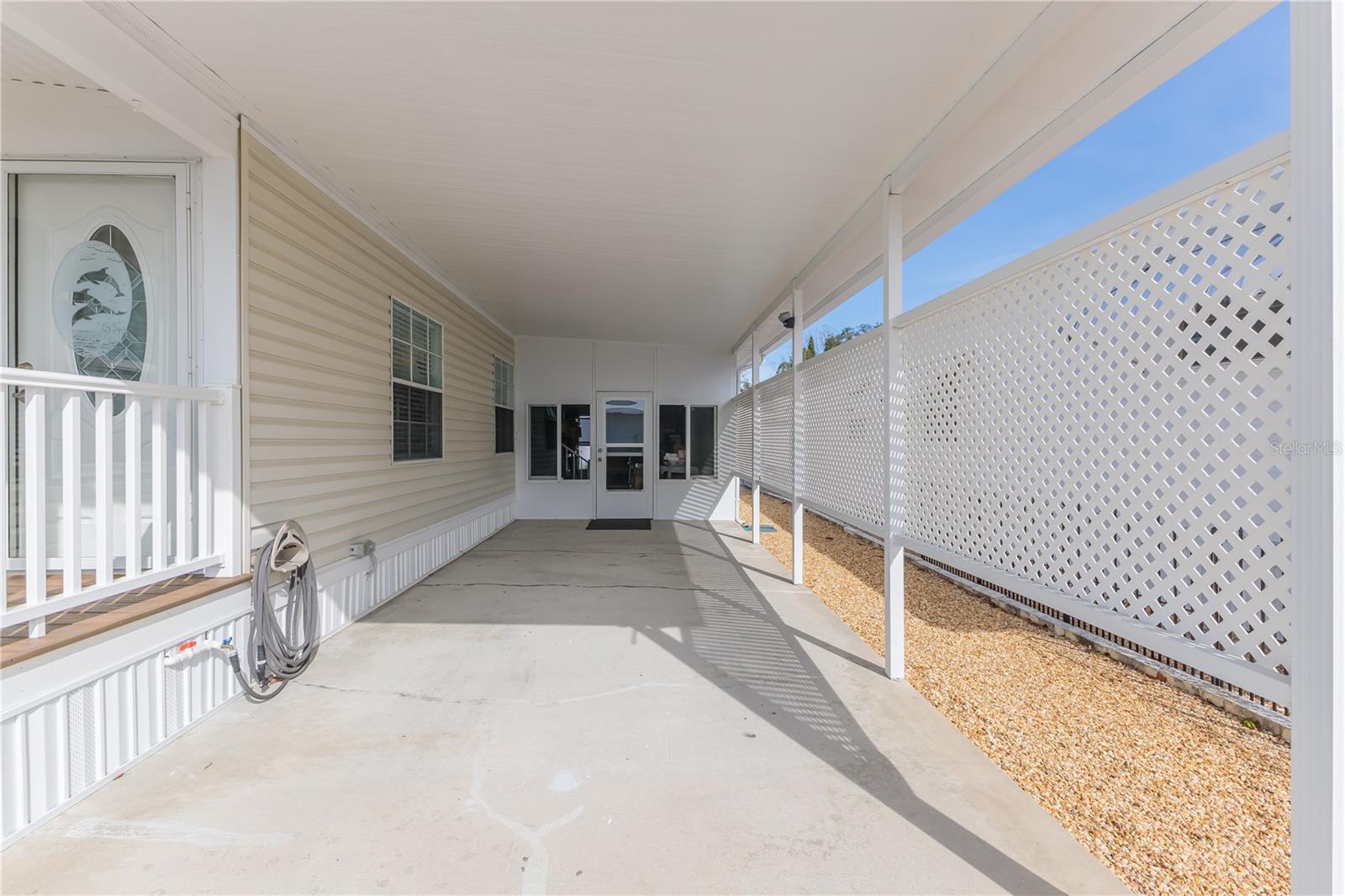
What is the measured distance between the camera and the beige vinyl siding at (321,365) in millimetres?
3139

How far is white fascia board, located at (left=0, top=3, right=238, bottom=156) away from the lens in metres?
2.11

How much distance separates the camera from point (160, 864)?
5.89 feet

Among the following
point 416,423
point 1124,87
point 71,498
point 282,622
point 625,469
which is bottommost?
point 282,622

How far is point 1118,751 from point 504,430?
25.2ft

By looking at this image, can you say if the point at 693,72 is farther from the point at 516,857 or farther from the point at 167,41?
the point at 516,857

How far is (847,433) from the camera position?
4.29 meters

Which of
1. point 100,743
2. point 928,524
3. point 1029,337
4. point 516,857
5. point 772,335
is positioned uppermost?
point 772,335

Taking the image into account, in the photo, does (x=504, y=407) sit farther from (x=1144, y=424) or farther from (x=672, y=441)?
(x=1144, y=424)

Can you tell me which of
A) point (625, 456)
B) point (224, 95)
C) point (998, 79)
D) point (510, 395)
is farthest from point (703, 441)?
point (224, 95)

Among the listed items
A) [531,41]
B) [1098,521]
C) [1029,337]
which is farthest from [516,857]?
[531,41]

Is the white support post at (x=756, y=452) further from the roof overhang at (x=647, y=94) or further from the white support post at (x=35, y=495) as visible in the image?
the white support post at (x=35, y=495)

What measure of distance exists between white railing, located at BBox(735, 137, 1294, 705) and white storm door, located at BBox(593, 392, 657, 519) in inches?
267

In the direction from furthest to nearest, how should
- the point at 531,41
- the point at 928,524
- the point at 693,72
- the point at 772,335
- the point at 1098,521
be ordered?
the point at 772,335 → the point at 928,524 → the point at 693,72 → the point at 531,41 → the point at 1098,521

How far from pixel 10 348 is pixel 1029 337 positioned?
16.9 feet
